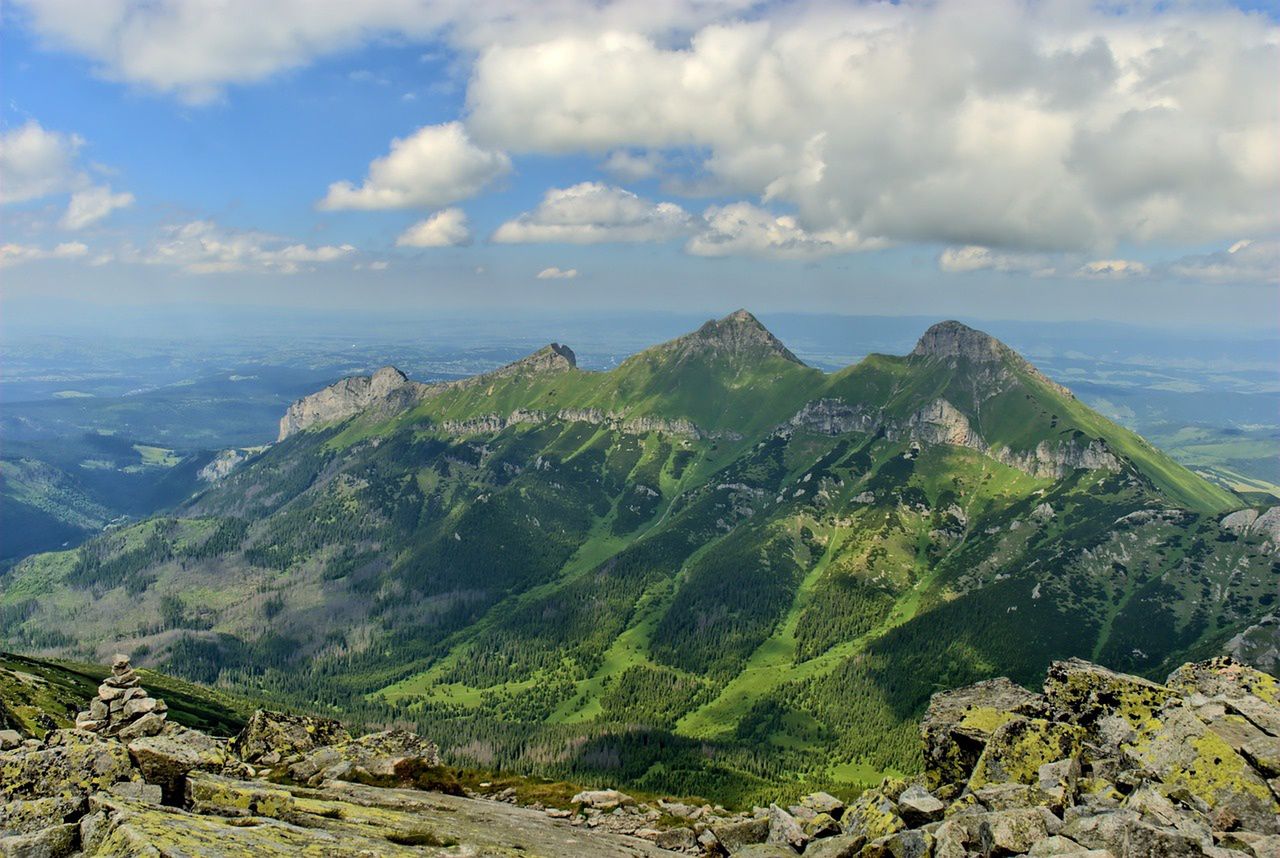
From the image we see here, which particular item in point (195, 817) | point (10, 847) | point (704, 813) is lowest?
point (704, 813)

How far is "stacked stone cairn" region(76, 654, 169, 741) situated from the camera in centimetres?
5312

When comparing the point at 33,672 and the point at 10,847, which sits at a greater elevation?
the point at 10,847

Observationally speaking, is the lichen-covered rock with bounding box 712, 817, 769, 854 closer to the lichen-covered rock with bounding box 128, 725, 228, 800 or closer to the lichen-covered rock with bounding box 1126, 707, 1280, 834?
the lichen-covered rock with bounding box 1126, 707, 1280, 834

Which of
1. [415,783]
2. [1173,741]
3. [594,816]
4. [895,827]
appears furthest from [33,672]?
[1173,741]

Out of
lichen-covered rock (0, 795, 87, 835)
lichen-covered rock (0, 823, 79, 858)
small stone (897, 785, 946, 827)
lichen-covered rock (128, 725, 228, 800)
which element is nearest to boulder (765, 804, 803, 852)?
small stone (897, 785, 946, 827)

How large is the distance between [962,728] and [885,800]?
14530 mm

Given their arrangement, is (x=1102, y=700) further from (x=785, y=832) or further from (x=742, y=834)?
(x=742, y=834)

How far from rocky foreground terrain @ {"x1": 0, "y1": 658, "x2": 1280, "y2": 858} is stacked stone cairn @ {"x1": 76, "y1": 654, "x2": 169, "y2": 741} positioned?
0.91 ft

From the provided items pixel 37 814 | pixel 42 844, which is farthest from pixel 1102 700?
pixel 37 814

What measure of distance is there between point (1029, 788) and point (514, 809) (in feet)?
125

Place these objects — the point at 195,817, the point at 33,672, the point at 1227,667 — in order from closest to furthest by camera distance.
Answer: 1. the point at 195,817
2. the point at 1227,667
3. the point at 33,672

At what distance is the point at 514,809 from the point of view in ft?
181

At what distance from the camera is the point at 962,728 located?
48.9 m

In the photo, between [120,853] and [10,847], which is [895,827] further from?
[10,847]
